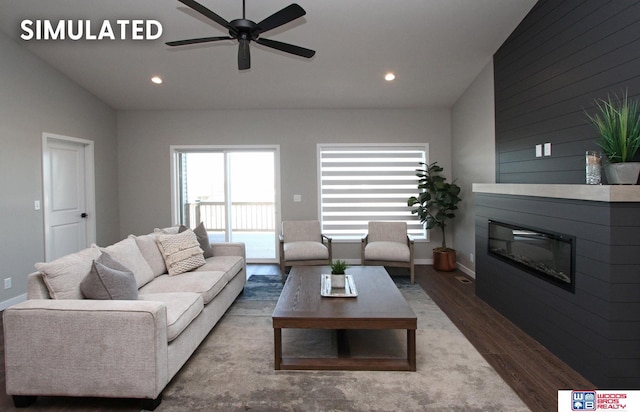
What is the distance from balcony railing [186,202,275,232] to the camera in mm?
6457

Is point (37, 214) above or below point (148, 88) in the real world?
below

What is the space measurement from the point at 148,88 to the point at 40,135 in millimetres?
1554

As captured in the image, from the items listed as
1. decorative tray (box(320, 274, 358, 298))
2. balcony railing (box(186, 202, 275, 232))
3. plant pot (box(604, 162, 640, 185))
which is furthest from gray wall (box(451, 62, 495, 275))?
balcony railing (box(186, 202, 275, 232))

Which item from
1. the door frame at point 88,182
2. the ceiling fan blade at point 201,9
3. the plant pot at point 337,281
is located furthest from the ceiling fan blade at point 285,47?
the door frame at point 88,182

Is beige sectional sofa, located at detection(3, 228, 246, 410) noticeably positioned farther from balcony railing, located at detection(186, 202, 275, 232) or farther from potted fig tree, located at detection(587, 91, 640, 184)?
balcony railing, located at detection(186, 202, 275, 232)

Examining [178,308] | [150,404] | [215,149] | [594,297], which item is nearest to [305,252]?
[215,149]

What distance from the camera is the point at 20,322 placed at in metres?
2.19

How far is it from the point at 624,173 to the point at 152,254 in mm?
3875

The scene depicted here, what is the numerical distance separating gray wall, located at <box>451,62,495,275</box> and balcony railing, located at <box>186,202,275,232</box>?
3116 mm

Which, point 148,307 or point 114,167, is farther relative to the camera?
point 114,167

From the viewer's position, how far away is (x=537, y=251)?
3.25 metres

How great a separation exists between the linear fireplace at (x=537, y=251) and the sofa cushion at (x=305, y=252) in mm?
2197

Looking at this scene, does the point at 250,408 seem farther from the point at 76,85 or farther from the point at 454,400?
the point at 76,85

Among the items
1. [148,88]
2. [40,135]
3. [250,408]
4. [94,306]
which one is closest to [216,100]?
[148,88]
